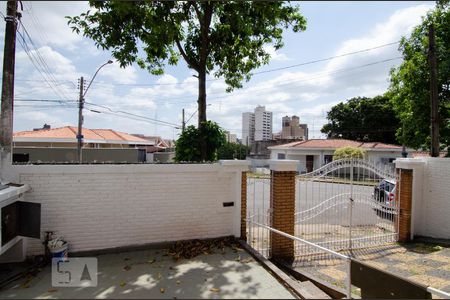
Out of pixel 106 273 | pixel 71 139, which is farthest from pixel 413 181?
pixel 71 139

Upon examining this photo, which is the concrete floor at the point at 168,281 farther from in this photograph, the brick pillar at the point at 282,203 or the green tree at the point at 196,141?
the green tree at the point at 196,141

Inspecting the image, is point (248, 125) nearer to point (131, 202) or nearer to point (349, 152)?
point (349, 152)

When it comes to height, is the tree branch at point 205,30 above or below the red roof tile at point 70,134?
above

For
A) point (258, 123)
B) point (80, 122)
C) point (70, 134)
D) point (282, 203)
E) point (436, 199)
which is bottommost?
point (436, 199)

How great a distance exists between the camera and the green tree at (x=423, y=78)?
13.0 m

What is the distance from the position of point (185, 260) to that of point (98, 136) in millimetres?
26616

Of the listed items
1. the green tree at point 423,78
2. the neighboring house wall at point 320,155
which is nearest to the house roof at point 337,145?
the neighboring house wall at point 320,155

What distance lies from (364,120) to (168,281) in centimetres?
4334

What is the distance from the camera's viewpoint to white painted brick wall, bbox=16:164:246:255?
5.82m

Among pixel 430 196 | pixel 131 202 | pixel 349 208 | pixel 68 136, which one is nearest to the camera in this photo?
pixel 131 202

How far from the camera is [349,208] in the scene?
783 centimetres

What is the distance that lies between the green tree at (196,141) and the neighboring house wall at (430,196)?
5198 mm

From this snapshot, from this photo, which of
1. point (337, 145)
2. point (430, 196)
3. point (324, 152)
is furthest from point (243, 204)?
point (337, 145)

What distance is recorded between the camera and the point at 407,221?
8570 mm
